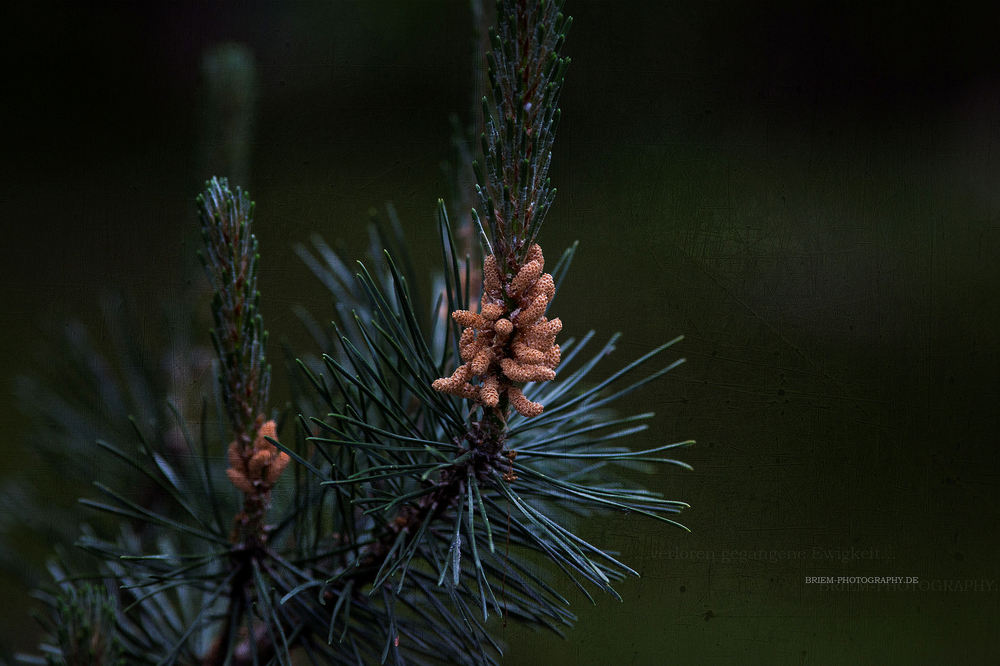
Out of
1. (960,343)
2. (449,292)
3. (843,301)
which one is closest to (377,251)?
(449,292)

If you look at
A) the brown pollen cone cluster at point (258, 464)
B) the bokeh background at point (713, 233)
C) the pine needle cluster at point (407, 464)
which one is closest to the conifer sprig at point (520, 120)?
the pine needle cluster at point (407, 464)

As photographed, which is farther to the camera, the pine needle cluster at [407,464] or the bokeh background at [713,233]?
the bokeh background at [713,233]

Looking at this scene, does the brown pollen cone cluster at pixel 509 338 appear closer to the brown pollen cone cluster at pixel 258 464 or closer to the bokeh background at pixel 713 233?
the brown pollen cone cluster at pixel 258 464

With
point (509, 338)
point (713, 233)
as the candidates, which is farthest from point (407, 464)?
point (713, 233)

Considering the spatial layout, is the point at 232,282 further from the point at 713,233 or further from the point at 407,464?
the point at 713,233

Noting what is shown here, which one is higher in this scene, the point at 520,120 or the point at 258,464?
the point at 520,120

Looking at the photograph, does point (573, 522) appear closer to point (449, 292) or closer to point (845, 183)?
point (449, 292)

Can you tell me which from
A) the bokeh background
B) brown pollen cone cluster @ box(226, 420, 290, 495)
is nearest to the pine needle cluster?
brown pollen cone cluster @ box(226, 420, 290, 495)
